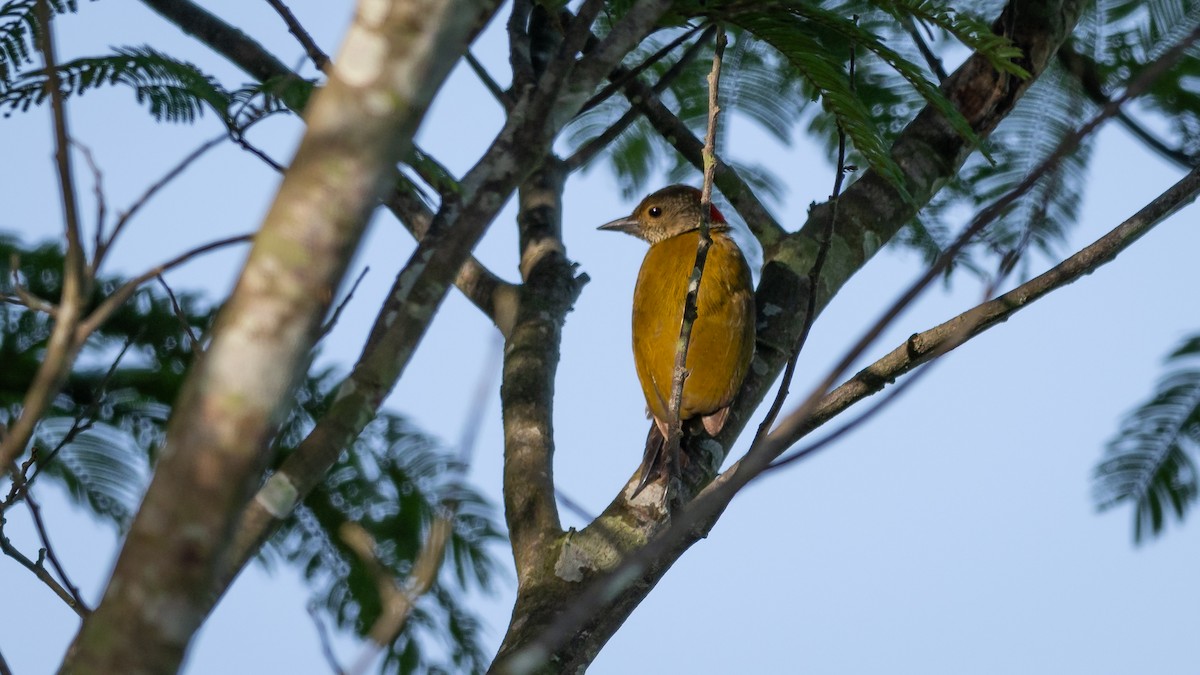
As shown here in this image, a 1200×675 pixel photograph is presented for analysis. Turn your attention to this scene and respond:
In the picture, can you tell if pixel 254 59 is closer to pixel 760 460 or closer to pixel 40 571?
pixel 40 571

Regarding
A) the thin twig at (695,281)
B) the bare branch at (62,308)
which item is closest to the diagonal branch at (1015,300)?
the thin twig at (695,281)

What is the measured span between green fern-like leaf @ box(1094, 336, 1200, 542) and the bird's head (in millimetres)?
1999

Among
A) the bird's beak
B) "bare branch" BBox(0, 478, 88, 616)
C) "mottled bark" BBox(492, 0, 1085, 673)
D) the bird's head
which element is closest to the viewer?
"bare branch" BBox(0, 478, 88, 616)

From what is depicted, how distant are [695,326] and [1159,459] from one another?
1.67 meters

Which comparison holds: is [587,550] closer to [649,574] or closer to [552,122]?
[649,574]

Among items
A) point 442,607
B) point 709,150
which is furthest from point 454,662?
point 709,150

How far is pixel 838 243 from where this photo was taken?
4117 millimetres

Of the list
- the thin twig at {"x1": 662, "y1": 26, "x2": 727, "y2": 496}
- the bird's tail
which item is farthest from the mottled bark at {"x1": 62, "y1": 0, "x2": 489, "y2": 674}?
the bird's tail

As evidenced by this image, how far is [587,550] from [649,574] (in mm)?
178

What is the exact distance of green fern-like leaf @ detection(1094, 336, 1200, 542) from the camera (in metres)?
4.25

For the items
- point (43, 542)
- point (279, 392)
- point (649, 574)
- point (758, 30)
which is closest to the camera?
point (279, 392)

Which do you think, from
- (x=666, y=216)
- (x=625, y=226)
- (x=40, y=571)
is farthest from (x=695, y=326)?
(x=40, y=571)

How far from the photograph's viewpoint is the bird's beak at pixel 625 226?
6078 mm

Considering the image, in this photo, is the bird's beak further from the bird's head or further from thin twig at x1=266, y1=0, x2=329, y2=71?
thin twig at x1=266, y1=0, x2=329, y2=71
